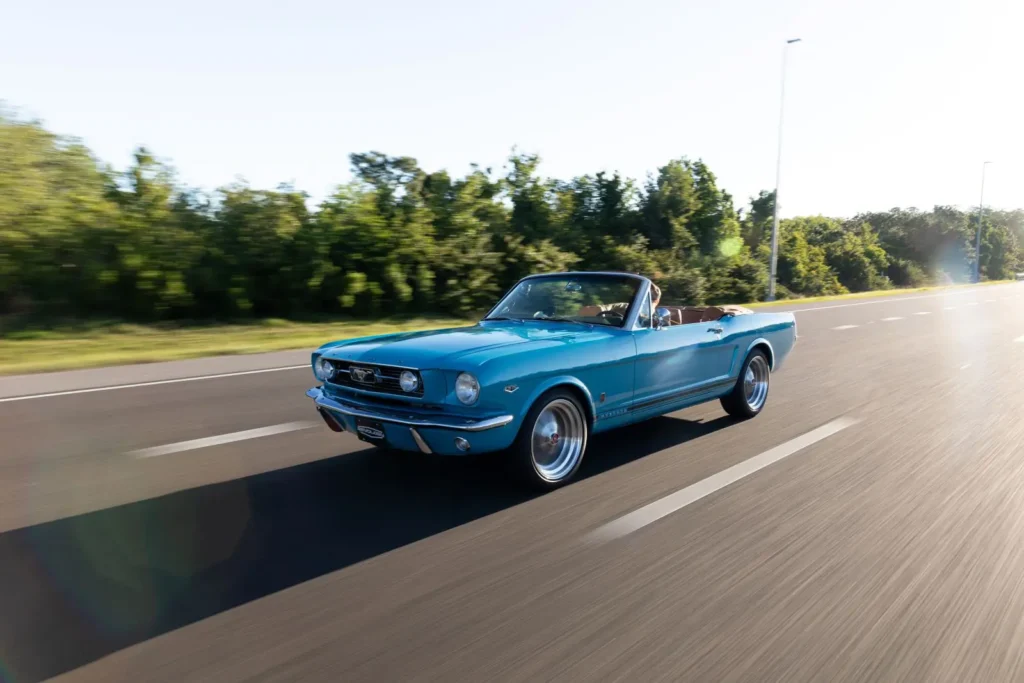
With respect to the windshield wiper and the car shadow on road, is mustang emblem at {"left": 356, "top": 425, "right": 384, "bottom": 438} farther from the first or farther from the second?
the windshield wiper

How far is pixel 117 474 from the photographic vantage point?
17.9ft

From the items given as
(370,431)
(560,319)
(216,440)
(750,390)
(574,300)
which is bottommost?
(216,440)

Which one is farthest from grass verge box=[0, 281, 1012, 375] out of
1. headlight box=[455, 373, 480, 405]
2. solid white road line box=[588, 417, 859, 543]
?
headlight box=[455, 373, 480, 405]

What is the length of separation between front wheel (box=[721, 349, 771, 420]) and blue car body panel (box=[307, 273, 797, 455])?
14.2 inches

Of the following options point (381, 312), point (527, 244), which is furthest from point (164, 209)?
point (527, 244)

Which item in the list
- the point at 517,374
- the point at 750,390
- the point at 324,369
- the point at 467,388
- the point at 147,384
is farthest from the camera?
the point at 147,384

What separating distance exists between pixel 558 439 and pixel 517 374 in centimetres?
71

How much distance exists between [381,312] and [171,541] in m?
17.0

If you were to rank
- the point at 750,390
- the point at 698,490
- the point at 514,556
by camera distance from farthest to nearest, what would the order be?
the point at 750,390 → the point at 698,490 → the point at 514,556

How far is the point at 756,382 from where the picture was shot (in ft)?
24.6

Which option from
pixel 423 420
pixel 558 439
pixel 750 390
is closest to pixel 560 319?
pixel 558 439

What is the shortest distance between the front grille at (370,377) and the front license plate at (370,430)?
230 millimetres

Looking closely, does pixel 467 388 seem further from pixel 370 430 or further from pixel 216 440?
pixel 216 440

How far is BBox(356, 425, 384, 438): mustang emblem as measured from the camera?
188 inches
